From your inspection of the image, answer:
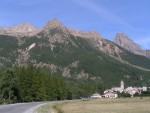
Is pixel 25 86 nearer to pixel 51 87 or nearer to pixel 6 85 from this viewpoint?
pixel 6 85

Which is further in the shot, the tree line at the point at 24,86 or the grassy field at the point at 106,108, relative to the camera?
the tree line at the point at 24,86

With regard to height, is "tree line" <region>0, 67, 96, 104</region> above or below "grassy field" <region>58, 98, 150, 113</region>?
above

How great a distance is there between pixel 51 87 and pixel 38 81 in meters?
19.6

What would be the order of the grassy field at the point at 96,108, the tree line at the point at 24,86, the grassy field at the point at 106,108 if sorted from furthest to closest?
the tree line at the point at 24,86, the grassy field at the point at 106,108, the grassy field at the point at 96,108

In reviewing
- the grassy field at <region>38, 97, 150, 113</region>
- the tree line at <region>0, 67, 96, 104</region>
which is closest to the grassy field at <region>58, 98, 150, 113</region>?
the grassy field at <region>38, 97, 150, 113</region>

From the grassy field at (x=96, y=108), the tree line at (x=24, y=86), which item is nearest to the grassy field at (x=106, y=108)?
the grassy field at (x=96, y=108)

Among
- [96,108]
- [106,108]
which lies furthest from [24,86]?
[106,108]

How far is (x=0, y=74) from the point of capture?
14350 centimetres

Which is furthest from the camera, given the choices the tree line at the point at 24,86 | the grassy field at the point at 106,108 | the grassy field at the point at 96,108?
the tree line at the point at 24,86

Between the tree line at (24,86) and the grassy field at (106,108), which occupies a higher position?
the tree line at (24,86)

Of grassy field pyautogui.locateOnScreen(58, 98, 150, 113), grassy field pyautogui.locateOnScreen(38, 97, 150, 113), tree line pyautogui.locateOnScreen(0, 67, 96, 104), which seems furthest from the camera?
tree line pyautogui.locateOnScreen(0, 67, 96, 104)

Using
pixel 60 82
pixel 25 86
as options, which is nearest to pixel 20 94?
pixel 25 86

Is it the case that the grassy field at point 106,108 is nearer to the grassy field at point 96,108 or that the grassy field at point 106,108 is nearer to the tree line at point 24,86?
the grassy field at point 96,108

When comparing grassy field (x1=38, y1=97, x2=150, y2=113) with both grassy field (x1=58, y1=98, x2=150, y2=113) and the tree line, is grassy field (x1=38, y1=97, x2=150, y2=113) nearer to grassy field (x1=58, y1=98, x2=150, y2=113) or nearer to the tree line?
grassy field (x1=58, y1=98, x2=150, y2=113)
